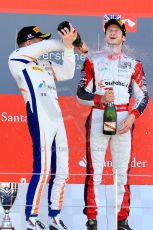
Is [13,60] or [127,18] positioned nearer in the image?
[13,60]

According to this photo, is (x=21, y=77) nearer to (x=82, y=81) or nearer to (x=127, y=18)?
(x=82, y=81)

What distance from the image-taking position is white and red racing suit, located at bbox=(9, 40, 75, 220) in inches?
241

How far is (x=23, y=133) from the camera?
648cm

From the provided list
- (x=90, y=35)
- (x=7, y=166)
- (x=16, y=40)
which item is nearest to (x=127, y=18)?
(x=90, y=35)

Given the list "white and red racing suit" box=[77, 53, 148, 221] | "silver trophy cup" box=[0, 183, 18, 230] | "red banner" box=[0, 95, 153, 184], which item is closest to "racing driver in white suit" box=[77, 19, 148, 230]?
"white and red racing suit" box=[77, 53, 148, 221]

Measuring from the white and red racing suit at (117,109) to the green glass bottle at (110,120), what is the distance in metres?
0.04

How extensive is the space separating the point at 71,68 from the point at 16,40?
0.42m

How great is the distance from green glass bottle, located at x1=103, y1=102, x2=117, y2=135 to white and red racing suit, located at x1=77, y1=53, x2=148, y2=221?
0.12ft

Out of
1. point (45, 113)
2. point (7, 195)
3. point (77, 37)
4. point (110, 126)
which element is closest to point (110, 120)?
point (110, 126)

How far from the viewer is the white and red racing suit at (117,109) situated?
625cm

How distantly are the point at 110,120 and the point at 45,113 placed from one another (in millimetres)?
355

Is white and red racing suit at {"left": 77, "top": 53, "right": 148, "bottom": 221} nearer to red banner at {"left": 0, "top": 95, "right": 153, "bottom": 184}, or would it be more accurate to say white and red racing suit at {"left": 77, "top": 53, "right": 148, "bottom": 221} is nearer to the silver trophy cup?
red banner at {"left": 0, "top": 95, "right": 153, "bottom": 184}

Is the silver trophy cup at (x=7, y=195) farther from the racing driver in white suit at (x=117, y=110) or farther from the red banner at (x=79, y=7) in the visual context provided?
the red banner at (x=79, y=7)

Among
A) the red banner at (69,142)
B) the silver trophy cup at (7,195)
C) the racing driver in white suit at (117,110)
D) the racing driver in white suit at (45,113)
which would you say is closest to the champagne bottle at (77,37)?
the racing driver in white suit at (45,113)
